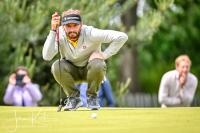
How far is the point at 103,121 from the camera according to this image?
9.59m

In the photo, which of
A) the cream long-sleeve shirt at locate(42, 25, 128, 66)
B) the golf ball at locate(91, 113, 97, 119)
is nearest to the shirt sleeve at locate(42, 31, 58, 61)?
the cream long-sleeve shirt at locate(42, 25, 128, 66)

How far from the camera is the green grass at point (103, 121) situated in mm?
8859

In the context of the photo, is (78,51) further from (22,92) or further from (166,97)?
(22,92)

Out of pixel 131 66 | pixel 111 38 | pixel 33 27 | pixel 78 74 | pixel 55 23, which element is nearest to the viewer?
pixel 55 23

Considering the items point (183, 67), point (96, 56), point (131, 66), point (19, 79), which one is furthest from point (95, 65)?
point (131, 66)

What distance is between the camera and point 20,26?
63.5ft

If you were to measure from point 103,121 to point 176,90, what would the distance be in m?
4.50

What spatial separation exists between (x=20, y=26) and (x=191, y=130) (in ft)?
36.3

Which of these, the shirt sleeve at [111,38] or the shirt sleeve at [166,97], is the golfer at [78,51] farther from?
the shirt sleeve at [166,97]

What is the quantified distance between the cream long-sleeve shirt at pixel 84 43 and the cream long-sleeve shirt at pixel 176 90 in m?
3.47

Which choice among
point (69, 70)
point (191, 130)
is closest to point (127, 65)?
point (69, 70)

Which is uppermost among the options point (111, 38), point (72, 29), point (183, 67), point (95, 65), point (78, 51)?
point (72, 29)

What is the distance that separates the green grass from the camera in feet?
29.1

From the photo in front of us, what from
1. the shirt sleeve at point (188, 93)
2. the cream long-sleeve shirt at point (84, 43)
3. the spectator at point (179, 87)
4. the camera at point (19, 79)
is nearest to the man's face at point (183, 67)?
the spectator at point (179, 87)
